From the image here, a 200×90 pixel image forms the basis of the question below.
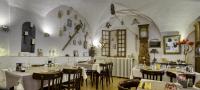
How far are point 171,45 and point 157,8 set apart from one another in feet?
5.64

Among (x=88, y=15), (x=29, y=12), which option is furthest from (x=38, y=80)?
(x=88, y=15)

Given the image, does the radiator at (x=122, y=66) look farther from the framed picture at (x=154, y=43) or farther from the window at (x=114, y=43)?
the framed picture at (x=154, y=43)

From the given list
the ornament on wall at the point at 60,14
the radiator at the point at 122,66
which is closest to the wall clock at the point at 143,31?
the radiator at the point at 122,66

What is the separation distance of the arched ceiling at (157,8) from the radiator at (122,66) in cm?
218

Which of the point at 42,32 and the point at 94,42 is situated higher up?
the point at 42,32

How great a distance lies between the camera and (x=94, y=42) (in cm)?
930

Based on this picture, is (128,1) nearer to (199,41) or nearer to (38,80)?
(199,41)

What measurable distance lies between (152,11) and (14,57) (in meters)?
5.28

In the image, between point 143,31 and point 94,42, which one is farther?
point 94,42

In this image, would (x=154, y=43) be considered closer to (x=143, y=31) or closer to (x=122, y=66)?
(x=143, y=31)

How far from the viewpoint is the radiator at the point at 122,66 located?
8578mm

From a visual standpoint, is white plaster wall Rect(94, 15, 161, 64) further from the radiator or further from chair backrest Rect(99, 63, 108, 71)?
chair backrest Rect(99, 63, 108, 71)

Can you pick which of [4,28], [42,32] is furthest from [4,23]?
[42,32]

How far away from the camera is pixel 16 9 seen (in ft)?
17.1
